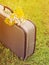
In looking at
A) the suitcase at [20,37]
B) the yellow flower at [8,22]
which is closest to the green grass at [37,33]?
the suitcase at [20,37]

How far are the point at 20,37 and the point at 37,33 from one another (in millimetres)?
516

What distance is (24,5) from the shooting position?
2.86 m

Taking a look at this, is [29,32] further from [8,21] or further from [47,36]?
[47,36]

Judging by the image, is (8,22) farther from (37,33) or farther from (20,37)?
(37,33)

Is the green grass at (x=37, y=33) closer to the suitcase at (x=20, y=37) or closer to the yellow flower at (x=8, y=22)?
the suitcase at (x=20, y=37)

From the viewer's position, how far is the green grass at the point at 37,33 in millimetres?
2039

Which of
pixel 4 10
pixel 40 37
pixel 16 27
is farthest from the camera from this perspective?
pixel 40 37

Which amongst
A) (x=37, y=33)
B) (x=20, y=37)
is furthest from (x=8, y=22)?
(x=37, y=33)

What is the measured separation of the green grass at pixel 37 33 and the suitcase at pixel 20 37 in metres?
0.06

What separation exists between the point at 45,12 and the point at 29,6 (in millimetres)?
247

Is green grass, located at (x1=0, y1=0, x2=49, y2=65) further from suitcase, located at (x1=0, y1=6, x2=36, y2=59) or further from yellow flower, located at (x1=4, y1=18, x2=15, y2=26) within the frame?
yellow flower, located at (x1=4, y1=18, x2=15, y2=26)

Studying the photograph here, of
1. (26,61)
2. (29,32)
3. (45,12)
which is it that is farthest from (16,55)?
(45,12)

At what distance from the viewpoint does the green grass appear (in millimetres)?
2039

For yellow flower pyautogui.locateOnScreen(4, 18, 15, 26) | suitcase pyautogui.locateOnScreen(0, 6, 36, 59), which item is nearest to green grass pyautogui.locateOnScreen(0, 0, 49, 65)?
suitcase pyautogui.locateOnScreen(0, 6, 36, 59)
